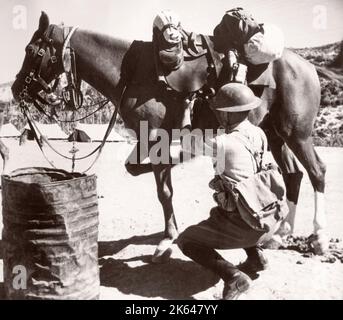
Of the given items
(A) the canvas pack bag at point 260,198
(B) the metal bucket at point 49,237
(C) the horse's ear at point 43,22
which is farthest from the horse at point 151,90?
(A) the canvas pack bag at point 260,198

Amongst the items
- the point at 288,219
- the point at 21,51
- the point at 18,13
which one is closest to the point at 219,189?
the point at 288,219

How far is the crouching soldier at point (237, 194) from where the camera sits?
294 centimetres

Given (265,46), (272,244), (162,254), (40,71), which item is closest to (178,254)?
(162,254)

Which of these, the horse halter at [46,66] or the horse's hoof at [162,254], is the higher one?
the horse halter at [46,66]

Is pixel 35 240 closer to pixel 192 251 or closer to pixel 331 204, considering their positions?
pixel 192 251

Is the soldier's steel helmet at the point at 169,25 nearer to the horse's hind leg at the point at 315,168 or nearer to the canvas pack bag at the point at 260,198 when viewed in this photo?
the canvas pack bag at the point at 260,198

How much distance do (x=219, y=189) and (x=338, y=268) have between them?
1651 millimetres

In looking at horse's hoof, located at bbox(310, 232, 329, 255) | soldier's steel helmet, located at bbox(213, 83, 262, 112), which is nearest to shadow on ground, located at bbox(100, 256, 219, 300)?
horse's hoof, located at bbox(310, 232, 329, 255)

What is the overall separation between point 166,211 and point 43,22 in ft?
7.42

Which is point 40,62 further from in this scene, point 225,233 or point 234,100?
point 225,233

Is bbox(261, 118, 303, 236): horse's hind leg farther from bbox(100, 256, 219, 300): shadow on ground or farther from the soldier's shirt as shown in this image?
the soldier's shirt

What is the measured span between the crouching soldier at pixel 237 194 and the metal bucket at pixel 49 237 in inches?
32.1

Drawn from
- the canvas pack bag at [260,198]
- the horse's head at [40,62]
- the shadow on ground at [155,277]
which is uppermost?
the horse's head at [40,62]
